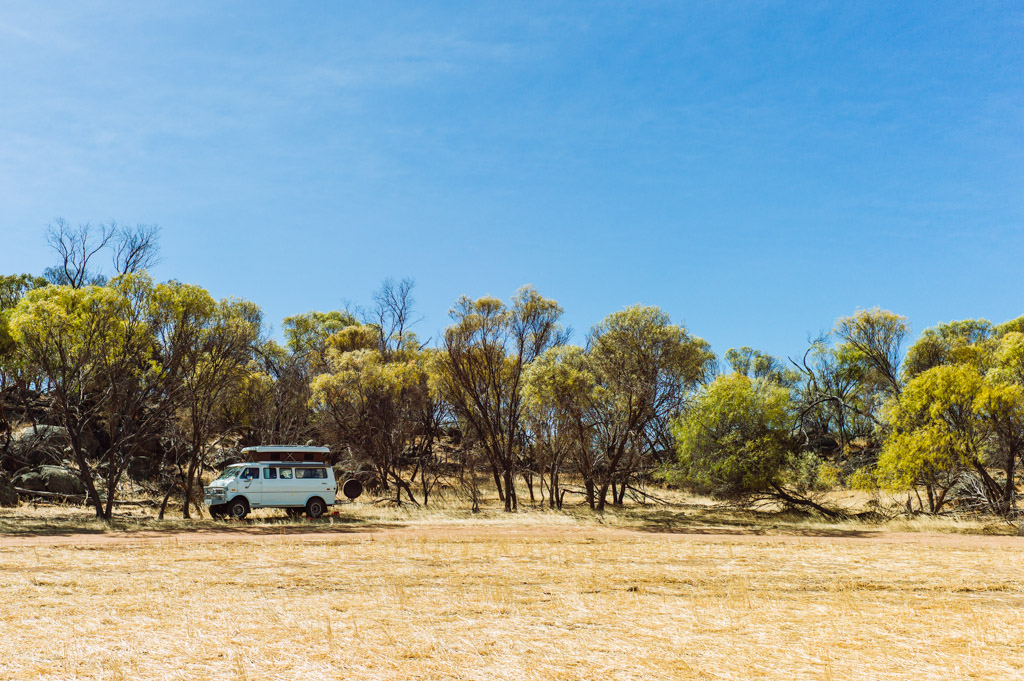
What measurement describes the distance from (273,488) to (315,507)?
170cm

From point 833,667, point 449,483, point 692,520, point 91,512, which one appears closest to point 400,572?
point 833,667

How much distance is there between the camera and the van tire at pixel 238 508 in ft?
83.6

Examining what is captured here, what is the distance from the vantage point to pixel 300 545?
17734 mm

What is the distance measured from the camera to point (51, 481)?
31422 mm

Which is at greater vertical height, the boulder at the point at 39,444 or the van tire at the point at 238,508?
the boulder at the point at 39,444

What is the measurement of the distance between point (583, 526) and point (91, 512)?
18433 mm

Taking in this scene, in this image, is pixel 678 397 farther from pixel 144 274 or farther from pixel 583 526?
pixel 144 274

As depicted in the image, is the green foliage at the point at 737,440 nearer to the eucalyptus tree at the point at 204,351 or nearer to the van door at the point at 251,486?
the van door at the point at 251,486

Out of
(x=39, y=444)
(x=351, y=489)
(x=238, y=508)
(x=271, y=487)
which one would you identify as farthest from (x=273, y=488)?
(x=39, y=444)

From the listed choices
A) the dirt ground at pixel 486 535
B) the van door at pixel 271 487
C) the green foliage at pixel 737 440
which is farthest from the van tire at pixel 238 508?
the green foliage at pixel 737 440

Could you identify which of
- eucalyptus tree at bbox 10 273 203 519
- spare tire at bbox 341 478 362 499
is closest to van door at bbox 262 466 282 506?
eucalyptus tree at bbox 10 273 203 519

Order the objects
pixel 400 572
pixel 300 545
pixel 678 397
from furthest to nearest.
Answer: pixel 678 397 < pixel 300 545 < pixel 400 572

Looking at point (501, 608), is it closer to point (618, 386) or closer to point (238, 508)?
point (238, 508)

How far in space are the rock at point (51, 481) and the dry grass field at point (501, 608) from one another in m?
13.4
